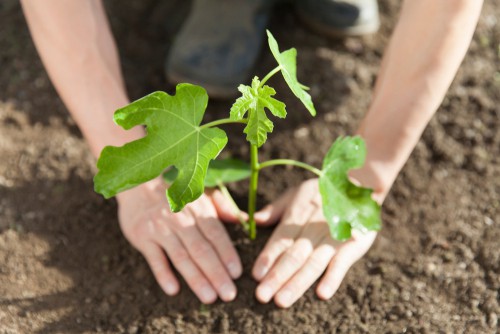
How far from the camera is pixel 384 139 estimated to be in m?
2.00

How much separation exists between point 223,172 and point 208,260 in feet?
0.96

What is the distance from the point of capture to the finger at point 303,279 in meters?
1.84

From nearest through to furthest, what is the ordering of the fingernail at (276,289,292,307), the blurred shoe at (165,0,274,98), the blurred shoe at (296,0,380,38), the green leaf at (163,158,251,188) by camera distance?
the fingernail at (276,289,292,307) < the green leaf at (163,158,251,188) < the blurred shoe at (165,0,274,98) < the blurred shoe at (296,0,380,38)

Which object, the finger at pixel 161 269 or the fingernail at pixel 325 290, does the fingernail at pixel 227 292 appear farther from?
the fingernail at pixel 325 290

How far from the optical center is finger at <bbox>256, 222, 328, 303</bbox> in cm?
184

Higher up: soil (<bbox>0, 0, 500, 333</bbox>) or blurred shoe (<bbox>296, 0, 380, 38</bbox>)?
blurred shoe (<bbox>296, 0, 380, 38</bbox>)

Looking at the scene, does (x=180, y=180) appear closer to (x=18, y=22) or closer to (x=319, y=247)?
(x=319, y=247)

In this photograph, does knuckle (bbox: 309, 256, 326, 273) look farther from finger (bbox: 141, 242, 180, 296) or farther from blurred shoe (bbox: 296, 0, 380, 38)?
blurred shoe (bbox: 296, 0, 380, 38)

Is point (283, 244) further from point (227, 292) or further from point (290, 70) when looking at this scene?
point (290, 70)

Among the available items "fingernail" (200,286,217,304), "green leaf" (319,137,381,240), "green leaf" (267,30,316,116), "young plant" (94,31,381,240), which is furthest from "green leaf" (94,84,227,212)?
"fingernail" (200,286,217,304)

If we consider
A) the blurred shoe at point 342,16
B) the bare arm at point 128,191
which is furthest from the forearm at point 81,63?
the blurred shoe at point 342,16

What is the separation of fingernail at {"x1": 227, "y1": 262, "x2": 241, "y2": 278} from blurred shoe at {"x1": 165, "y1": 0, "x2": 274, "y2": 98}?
2.62ft

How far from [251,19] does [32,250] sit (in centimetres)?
124

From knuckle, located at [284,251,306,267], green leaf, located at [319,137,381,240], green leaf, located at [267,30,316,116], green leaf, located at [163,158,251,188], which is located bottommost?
knuckle, located at [284,251,306,267]
